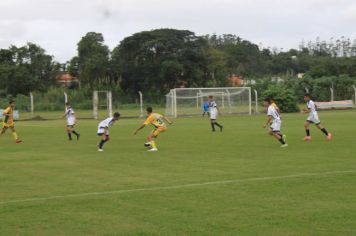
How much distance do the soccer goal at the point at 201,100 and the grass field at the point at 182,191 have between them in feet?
95.7

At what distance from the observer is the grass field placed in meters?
7.87

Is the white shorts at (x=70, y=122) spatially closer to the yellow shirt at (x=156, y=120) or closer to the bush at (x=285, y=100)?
the yellow shirt at (x=156, y=120)

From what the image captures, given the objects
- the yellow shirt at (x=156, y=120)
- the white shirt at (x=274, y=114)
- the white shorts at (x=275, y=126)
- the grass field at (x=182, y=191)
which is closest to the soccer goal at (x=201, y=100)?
the white shirt at (x=274, y=114)

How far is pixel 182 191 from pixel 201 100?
1540 inches

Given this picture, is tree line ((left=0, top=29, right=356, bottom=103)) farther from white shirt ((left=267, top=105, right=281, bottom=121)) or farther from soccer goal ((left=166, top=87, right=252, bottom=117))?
white shirt ((left=267, top=105, right=281, bottom=121))

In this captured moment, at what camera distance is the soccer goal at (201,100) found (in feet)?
157

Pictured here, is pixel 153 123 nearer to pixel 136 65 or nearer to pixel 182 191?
pixel 182 191

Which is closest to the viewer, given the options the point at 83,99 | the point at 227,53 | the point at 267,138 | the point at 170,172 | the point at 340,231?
the point at 340,231

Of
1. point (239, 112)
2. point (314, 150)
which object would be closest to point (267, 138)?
point (314, 150)

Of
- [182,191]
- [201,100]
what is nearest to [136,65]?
[201,100]

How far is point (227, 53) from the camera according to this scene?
4195 inches

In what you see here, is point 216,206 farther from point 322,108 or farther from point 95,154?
point 322,108

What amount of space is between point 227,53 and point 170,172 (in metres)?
94.8

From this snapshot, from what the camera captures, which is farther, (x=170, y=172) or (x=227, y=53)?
(x=227, y=53)
